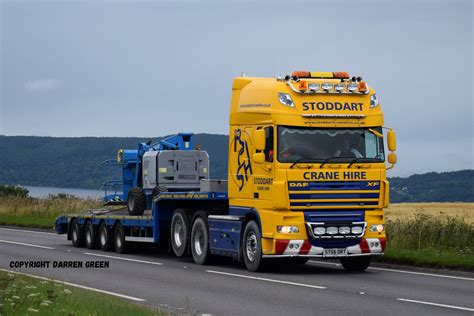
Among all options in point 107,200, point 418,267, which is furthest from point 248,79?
point 107,200

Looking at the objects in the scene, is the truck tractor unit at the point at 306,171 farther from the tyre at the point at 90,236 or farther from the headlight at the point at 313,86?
the tyre at the point at 90,236

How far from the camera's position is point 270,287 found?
762 inches

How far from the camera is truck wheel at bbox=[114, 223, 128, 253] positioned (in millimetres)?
30297

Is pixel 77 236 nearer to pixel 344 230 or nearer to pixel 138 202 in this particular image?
pixel 138 202

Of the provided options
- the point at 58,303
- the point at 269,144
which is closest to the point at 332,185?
the point at 269,144

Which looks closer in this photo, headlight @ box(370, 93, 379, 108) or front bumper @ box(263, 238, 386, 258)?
front bumper @ box(263, 238, 386, 258)

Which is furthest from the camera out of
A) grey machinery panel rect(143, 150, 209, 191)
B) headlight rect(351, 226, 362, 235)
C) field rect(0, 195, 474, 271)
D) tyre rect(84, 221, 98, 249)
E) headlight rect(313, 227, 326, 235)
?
tyre rect(84, 221, 98, 249)

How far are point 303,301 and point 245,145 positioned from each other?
7432mm

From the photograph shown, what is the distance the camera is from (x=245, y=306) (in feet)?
53.0

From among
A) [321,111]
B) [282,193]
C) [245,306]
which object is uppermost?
[321,111]

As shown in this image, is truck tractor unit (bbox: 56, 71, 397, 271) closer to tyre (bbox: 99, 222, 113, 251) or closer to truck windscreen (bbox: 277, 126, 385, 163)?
truck windscreen (bbox: 277, 126, 385, 163)

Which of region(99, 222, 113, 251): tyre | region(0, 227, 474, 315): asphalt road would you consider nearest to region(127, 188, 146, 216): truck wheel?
region(99, 222, 113, 251): tyre

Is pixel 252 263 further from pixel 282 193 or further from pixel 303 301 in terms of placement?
pixel 303 301

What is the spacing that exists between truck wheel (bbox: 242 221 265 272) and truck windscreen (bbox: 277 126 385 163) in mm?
1729
